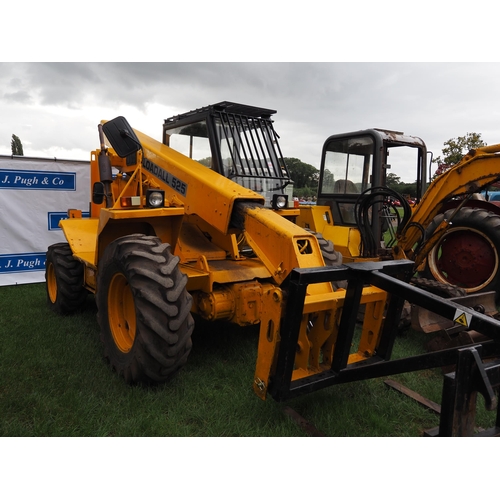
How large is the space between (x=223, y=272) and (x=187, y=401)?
117 centimetres

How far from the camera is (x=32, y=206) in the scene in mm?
8367

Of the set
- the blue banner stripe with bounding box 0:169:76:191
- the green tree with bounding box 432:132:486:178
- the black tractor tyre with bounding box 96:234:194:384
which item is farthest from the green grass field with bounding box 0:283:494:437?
the green tree with bounding box 432:132:486:178

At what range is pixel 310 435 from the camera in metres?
3.05

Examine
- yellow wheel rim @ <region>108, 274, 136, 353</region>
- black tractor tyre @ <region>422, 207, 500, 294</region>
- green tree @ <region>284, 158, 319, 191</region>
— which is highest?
green tree @ <region>284, 158, 319, 191</region>

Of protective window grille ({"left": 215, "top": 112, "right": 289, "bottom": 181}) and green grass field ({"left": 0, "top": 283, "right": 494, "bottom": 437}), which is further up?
protective window grille ({"left": 215, "top": 112, "right": 289, "bottom": 181})

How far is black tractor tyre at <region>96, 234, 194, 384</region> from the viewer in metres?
3.41

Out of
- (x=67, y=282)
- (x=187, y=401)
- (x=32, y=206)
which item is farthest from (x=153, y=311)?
(x=32, y=206)

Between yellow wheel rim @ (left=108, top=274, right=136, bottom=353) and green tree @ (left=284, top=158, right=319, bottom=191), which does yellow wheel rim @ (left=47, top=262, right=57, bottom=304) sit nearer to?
yellow wheel rim @ (left=108, top=274, right=136, bottom=353)

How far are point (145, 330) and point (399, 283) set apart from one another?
1936mm

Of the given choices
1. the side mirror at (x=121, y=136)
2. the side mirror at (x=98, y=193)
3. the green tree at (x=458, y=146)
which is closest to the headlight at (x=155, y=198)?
the side mirror at (x=121, y=136)

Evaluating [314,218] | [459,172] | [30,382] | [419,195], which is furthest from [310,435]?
[419,195]

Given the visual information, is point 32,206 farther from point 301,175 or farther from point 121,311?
point 301,175

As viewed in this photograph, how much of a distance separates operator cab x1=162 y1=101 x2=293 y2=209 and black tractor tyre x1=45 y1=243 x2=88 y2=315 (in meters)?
2.16

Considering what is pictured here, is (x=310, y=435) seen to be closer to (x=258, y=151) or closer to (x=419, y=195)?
(x=258, y=151)
